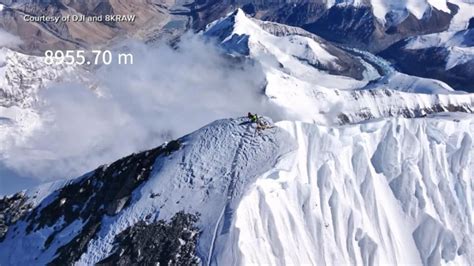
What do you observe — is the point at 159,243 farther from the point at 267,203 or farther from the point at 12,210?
the point at 12,210

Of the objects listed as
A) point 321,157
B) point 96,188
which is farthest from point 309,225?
point 96,188

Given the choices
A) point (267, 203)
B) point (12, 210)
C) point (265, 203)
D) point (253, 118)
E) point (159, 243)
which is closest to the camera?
point (159, 243)

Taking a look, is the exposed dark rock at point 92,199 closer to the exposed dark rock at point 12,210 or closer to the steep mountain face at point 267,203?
the steep mountain face at point 267,203

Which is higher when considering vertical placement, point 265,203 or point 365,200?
point 265,203

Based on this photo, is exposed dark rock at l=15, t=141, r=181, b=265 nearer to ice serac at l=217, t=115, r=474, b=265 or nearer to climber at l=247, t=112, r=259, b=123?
climber at l=247, t=112, r=259, b=123

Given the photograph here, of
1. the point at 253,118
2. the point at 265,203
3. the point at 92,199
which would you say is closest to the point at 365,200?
the point at 265,203

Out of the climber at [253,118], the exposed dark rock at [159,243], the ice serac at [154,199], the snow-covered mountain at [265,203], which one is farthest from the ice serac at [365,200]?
the exposed dark rock at [159,243]
